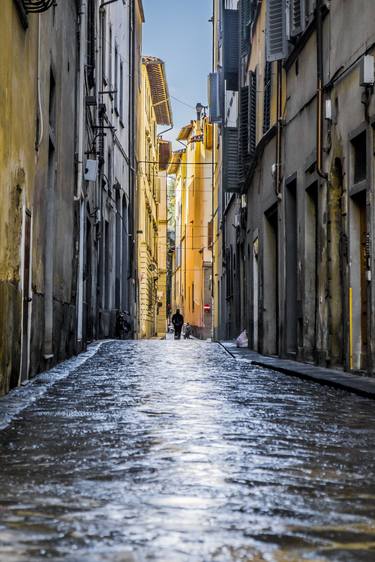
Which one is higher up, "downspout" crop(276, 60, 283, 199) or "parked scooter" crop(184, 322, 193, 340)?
"downspout" crop(276, 60, 283, 199)

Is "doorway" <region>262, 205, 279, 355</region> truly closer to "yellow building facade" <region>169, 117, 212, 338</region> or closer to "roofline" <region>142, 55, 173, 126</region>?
"yellow building facade" <region>169, 117, 212, 338</region>

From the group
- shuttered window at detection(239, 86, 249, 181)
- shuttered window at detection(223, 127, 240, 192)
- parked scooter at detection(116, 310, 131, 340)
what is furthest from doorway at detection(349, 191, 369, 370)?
parked scooter at detection(116, 310, 131, 340)

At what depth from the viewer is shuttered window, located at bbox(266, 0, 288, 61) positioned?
1619 cm

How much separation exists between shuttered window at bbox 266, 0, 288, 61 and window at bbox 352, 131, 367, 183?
456cm

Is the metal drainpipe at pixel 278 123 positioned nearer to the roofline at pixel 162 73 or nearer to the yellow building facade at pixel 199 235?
the yellow building facade at pixel 199 235

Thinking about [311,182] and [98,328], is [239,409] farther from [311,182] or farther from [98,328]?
[98,328]

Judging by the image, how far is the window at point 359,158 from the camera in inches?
460

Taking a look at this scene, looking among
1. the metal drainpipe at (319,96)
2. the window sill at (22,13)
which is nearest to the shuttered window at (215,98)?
the metal drainpipe at (319,96)

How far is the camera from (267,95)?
750 inches

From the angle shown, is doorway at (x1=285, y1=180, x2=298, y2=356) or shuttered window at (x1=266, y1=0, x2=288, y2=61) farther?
doorway at (x1=285, y1=180, x2=298, y2=356)

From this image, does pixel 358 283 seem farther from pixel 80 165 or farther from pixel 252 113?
pixel 252 113

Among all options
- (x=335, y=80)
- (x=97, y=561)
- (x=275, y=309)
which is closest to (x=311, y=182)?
(x=335, y=80)

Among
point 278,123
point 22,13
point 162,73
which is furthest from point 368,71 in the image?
point 162,73

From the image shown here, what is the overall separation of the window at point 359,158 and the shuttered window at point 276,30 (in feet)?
15.0
